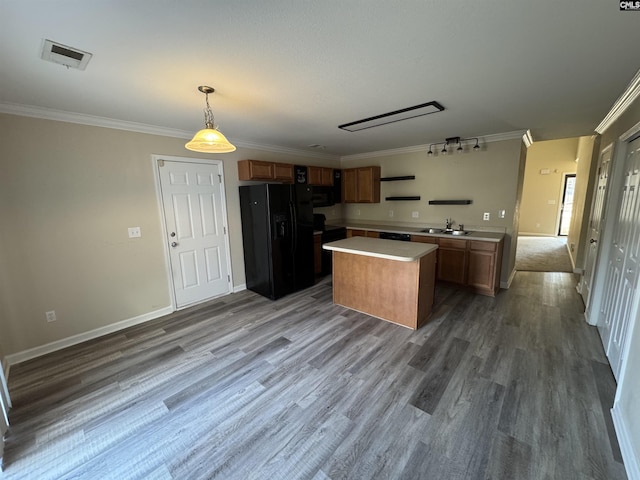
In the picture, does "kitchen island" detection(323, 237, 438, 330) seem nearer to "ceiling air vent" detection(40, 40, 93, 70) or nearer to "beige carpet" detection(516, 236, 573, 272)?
"ceiling air vent" detection(40, 40, 93, 70)

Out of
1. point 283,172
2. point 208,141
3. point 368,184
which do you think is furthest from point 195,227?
point 368,184

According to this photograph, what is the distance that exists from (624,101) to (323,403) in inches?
150

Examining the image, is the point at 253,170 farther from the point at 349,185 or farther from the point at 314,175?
the point at 349,185

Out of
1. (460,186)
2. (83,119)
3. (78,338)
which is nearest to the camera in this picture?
(83,119)

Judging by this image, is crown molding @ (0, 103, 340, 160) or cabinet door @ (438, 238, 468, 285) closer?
crown molding @ (0, 103, 340, 160)

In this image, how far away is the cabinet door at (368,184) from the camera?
5.38 meters

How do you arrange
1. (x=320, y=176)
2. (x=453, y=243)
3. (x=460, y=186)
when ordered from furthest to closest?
1. (x=320, y=176)
2. (x=460, y=186)
3. (x=453, y=243)

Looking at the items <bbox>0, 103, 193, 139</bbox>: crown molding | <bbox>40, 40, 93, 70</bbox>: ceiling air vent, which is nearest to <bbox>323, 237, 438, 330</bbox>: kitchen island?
<bbox>0, 103, 193, 139</bbox>: crown molding

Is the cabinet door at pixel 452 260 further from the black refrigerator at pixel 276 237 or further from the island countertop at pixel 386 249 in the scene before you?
the black refrigerator at pixel 276 237

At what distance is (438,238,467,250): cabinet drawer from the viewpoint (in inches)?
159

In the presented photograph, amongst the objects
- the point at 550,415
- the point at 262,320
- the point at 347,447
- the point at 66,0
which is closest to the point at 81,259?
the point at 262,320

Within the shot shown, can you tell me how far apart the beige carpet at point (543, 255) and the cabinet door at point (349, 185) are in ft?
12.1

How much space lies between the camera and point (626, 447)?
1.51 meters

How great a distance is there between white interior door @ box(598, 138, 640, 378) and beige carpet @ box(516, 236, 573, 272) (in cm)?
285
